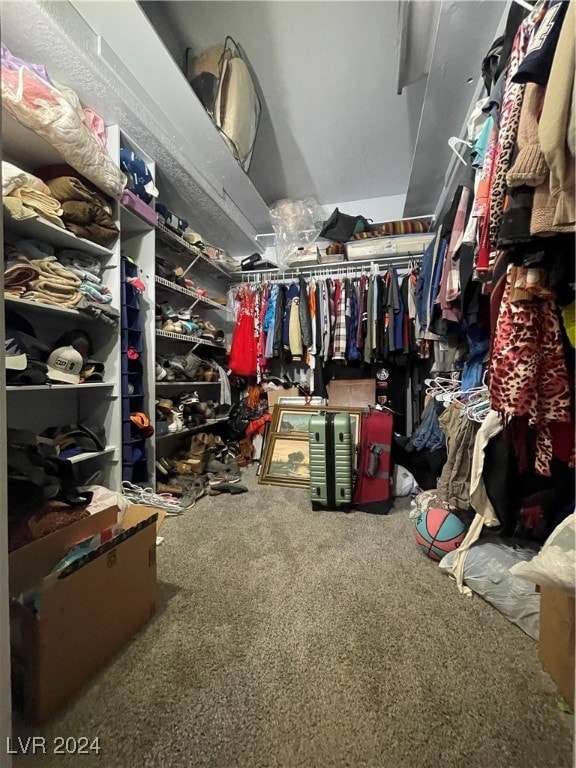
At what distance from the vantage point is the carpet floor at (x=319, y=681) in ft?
2.12

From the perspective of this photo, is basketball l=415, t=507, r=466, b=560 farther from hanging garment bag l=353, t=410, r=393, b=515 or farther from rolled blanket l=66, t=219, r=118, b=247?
rolled blanket l=66, t=219, r=118, b=247

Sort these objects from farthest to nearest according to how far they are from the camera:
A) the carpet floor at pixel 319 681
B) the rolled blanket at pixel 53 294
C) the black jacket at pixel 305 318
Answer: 1. the black jacket at pixel 305 318
2. the rolled blanket at pixel 53 294
3. the carpet floor at pixel 319 681

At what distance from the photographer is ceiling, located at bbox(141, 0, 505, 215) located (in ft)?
4.52

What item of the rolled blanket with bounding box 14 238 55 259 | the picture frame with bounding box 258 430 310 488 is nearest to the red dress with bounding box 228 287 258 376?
the picture frame with bounding box 258 430 310 488

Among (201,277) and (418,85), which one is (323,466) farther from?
(418,85)

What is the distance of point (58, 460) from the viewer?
1.00 m

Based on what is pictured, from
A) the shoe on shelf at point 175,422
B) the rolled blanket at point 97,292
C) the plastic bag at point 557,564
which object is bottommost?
the plastic bag at point 557,564

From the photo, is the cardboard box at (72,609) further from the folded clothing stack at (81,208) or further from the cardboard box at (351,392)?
the cardboard box at (351,392)

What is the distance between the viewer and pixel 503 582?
3.39ft

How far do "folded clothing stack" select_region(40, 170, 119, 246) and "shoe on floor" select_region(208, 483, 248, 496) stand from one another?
5.63ft

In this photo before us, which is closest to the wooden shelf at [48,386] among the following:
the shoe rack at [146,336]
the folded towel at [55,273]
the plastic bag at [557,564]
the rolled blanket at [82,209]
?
the shoe rack at [146,336]

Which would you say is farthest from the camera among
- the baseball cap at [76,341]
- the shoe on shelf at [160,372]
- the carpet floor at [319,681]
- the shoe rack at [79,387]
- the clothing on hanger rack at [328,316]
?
the clothing on hanger rack at [328,316]

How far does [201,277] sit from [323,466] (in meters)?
2.30

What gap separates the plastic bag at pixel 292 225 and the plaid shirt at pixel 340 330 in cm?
72
